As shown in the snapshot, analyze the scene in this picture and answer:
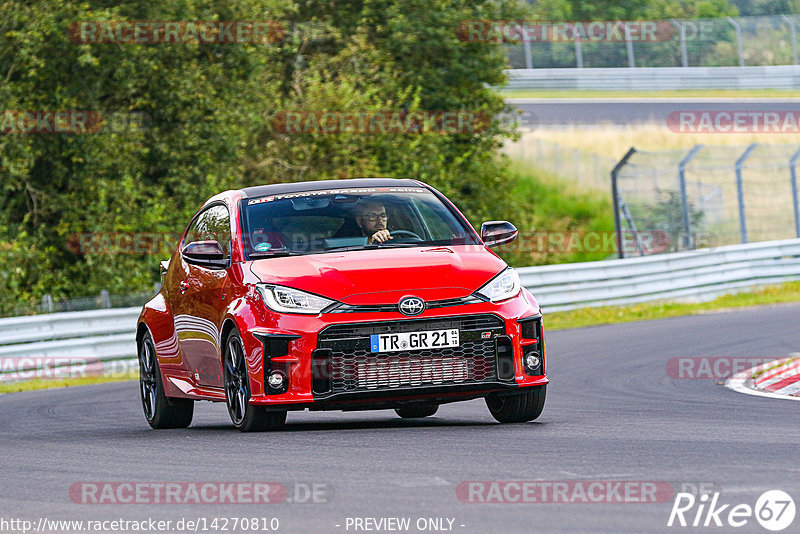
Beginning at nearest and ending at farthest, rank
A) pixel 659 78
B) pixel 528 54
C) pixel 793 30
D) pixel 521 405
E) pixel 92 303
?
pixel 521 405, pixel 92 303, pixel 793 30, pixel 659 78, pixel 528 54

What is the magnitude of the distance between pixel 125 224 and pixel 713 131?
2243cm

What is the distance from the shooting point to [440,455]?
7.58 metres

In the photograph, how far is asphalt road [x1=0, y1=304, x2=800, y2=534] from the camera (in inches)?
236

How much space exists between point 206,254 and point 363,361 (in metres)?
1.50

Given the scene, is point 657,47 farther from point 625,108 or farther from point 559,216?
point 559,216

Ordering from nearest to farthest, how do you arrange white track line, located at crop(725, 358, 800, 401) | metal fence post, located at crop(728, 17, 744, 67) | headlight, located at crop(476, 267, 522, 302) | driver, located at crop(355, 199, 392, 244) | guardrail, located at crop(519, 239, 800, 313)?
headlight, located at crop(476, 267, 522, 302) → driver, located at crop(355, 199, 392, 244) → white track line, located at crop(725, 358, 800, 401) → guardrail, located at crop(519, 239, 800, 313) → metal fence post, located at crop(728, 17, 744, 67)

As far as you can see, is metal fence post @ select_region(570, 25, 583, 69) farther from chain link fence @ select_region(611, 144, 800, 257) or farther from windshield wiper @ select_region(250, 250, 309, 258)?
windshield wiper @ select_region(250, 250, 309, 258)

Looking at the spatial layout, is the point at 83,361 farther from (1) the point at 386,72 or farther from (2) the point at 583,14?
(2) the point at 583,14

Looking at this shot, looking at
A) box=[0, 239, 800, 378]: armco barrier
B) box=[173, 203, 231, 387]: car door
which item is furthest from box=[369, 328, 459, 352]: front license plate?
box=[0, 239, 800, 378]: armco barrier

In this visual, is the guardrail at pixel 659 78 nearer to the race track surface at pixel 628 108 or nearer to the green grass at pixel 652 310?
the race track surface at pixel 628 108

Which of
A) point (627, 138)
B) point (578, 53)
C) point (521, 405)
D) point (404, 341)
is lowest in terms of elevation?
point (627, 138)

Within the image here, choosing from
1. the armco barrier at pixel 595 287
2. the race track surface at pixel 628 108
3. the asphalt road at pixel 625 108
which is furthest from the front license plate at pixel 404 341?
the race track surface at pixel 628 108

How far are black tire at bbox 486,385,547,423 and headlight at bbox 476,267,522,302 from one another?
614 millimetres

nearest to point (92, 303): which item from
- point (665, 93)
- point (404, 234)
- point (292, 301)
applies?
point (404, 234)
